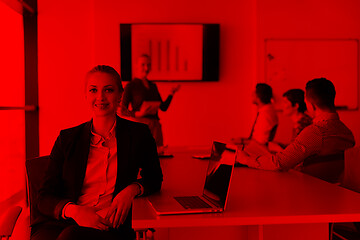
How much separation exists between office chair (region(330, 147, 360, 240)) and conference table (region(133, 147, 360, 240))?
272 millimetres

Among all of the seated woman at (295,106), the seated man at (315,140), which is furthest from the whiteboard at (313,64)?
the seated man at (315,140)

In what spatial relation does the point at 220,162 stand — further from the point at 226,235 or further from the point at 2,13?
the point at 2,13

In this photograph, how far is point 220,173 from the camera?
163cm

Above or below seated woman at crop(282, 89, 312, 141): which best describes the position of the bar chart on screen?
above

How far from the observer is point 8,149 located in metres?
4.87

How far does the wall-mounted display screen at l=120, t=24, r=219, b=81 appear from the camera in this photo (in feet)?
18.2

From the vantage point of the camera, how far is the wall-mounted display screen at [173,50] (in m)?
5.54

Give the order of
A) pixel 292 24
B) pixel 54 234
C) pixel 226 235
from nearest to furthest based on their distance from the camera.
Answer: pixel 54 234, pixel 226 235, pixel 292 24

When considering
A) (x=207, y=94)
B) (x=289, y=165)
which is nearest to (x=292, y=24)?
(x=207, y=94)

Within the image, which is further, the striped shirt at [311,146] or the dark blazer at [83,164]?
the striped shirt at [311,146]

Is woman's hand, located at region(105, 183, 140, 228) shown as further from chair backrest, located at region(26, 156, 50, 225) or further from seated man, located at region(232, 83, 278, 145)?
seated man, located at region(232, 83, 278, 145)

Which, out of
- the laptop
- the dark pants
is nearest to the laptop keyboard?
the laptop

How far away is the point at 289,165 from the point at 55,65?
4.03 m

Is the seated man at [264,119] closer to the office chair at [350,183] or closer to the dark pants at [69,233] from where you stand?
the office chair at [350,183]
